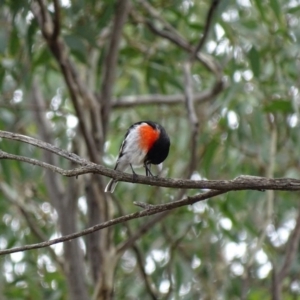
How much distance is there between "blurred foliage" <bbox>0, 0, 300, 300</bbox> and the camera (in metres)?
3.50

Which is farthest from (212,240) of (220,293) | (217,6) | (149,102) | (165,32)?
(217,6)

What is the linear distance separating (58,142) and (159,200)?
2.52ft

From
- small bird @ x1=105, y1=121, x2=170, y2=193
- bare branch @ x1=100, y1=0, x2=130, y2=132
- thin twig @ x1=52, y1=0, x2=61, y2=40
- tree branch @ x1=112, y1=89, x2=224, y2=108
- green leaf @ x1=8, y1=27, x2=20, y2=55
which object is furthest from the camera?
tree branch @ x1=112, y1=89, x2=224, y2=108

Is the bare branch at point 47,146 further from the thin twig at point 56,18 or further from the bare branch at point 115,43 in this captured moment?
the bare branch at point 115,43

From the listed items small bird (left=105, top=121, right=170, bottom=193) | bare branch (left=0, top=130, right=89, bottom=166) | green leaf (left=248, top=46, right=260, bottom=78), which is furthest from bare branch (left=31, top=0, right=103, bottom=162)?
bare branch (left=0, top=130, right=89, bottom=166)

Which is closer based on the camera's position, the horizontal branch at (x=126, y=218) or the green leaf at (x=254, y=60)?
the horizontal branch at (x=126, y=218)

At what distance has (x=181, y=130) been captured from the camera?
4.47m

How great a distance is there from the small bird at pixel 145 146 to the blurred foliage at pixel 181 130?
70cm

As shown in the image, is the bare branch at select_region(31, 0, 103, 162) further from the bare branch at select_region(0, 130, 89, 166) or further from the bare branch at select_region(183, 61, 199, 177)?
the bare branch at select_region(0, 130, 89, 166)

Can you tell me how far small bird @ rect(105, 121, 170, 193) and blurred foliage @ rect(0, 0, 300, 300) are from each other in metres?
0.70

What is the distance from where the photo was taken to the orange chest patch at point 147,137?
2599 millimetres

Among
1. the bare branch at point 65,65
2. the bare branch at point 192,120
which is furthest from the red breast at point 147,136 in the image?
the bare branch at point 65,65

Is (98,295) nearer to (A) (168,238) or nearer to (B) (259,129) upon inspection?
(A) (168,238)

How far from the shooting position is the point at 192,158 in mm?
3023
